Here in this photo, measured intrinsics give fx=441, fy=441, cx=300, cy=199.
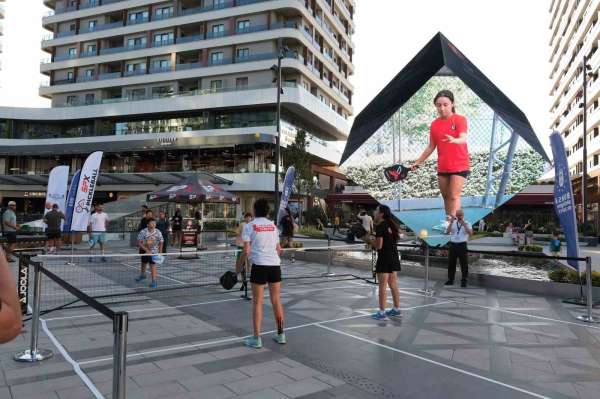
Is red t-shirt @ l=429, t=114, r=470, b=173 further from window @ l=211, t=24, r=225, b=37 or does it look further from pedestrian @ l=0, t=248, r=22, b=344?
window @ l=211, t=24, r=225, b=37

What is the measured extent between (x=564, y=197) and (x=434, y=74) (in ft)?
13.6

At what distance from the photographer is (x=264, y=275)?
549 centimetres

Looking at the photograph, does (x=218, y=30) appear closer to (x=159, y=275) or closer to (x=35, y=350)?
(x=159, y=275)

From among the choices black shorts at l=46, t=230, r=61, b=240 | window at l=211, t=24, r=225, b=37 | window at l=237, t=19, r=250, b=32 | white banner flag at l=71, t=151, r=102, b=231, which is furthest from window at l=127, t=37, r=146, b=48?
black shorts at l=46, t=230, r=61, b=240

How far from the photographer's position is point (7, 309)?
1.62 m

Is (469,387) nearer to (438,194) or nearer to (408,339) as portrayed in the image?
(408,339)

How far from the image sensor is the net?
8336 millimetres

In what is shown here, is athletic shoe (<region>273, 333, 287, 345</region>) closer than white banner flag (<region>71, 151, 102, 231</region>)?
Yes

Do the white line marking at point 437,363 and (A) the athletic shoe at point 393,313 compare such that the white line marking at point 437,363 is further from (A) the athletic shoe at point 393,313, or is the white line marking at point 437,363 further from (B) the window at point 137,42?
(B) the window at point 137,42

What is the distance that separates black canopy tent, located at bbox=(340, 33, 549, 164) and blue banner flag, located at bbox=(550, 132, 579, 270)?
153 centimetres

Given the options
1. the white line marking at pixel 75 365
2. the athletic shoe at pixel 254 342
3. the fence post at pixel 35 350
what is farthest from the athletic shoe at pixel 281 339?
the fence post at pixel 35 350

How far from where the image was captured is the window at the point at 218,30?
47.2m

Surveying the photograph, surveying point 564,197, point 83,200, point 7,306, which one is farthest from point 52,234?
point 564,197

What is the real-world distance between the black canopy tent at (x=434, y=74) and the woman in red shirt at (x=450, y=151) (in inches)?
25.4
